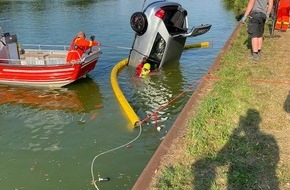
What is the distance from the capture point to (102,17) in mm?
29578

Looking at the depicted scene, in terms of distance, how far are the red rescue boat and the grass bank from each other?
5.70 m

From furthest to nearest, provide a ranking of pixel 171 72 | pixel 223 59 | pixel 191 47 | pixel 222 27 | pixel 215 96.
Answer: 1. pixel 222 27
2. pixel 191 47
3. pixel 171 72
4. pixel 223 59
5. pixel 215 96

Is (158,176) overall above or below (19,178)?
above

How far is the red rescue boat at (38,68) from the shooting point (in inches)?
499

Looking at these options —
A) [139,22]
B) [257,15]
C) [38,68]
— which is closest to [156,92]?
[139,22]

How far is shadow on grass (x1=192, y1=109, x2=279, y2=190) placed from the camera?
15.2 ft

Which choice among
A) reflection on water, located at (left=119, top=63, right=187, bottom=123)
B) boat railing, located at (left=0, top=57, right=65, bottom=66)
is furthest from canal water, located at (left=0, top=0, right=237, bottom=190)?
boat railing, located at (left=0, top=57, right=65, bottom=66)

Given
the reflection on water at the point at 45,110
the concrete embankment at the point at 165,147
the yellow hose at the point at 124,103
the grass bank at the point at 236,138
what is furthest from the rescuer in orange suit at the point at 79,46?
the concrete embankment at the point at 165,147

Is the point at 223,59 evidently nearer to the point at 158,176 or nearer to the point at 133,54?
the point at 133,54

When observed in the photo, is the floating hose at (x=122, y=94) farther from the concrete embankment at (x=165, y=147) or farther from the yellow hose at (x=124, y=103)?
the concrete embankment at (x=165, y=147)

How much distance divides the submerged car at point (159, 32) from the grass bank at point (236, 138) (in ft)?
19.3

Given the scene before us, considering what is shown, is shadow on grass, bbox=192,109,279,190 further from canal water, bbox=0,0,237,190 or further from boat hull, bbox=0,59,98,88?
boat hull, bbox=0,59,98,88

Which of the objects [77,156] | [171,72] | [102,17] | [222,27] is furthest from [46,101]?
[102,17]

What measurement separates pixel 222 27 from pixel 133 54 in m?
11.4
